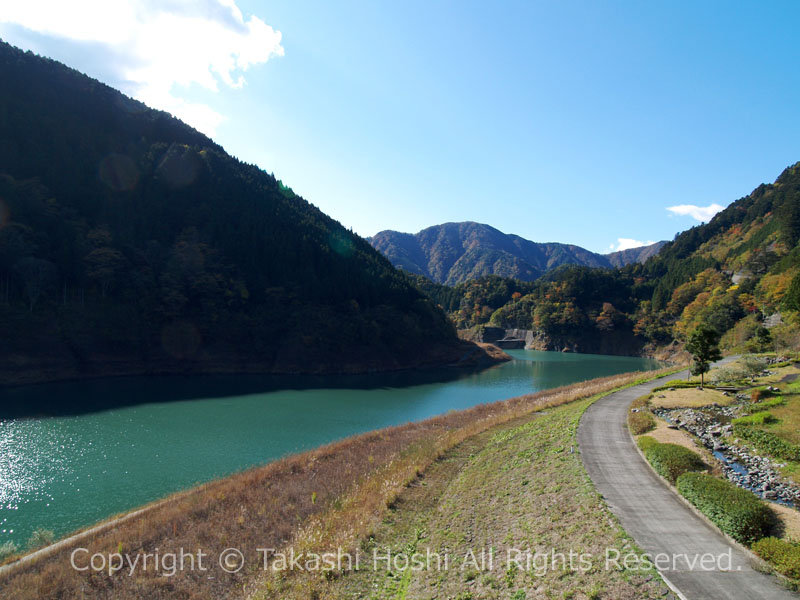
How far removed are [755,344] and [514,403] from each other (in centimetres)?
3845

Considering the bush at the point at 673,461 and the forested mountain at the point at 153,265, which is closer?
the bush at the point at 673,461

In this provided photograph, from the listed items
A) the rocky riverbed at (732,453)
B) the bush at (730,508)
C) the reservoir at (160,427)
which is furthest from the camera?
the reservoir at (160,427)

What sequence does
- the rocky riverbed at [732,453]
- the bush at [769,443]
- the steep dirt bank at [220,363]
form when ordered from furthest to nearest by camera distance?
the steep dirt bank at [220,363] → the bush at [769,443] → the rocky riverbed at [732,453]

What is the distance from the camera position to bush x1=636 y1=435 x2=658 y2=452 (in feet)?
51.2

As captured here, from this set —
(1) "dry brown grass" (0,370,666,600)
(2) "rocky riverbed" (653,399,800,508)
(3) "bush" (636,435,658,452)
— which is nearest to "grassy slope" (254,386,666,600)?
(1) "dry brown grass" (0,370,666,600)

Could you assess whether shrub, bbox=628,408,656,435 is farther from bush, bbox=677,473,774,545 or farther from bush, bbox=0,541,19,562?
bush, bbox=0,541,19,562

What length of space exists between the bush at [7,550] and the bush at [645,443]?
21.6 meters

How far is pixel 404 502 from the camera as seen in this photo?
48.6 feet

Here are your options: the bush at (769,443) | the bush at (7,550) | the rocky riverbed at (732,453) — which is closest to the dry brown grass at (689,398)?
the rocky riverbed at (732,453)

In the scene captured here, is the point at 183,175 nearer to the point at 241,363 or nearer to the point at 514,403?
the point at 241,363

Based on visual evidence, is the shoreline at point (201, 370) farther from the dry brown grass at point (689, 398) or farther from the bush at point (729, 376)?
the bush at point (729, 376)

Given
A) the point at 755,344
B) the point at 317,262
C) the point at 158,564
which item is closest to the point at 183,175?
the point at 317,262

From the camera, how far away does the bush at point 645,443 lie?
51.2ft

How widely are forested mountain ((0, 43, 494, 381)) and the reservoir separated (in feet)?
21.7
